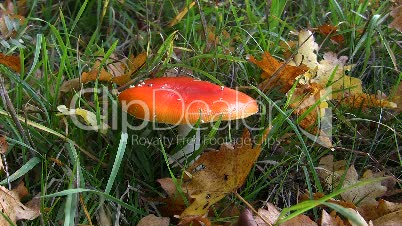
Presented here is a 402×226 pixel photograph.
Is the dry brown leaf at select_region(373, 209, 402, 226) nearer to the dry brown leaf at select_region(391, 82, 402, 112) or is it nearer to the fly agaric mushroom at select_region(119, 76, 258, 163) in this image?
the fly agaric mushroom at select_region(119, 76, 258, 163)

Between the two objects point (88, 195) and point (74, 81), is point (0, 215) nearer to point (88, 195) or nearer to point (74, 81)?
point (88, 195)

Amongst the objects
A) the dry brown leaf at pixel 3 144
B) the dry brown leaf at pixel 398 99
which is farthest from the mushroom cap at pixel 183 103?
the dry brown leaf at pixel 398 99

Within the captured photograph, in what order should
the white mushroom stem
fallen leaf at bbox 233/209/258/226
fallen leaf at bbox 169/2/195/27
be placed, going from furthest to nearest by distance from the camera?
fallen leaf at bbox 169/2/195/27, the white mushroom stem, fallen leaf at bbox 233/209/258/226

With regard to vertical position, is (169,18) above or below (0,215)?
above

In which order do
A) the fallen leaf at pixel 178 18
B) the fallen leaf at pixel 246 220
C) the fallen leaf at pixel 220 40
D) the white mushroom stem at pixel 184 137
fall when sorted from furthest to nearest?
the fallen leaf at pixel 178 18 < the fallen leaf at pixel 220 40 < the white mushroom stem at pixel 184 137 < the fallen leaf at pixel 246 220

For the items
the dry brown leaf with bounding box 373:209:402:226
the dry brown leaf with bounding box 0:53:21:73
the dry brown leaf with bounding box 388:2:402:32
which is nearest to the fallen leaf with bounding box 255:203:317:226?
the dry brown leaf with bounding box 373:209:402:226

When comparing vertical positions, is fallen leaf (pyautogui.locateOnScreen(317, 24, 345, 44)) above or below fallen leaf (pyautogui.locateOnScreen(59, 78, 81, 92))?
above

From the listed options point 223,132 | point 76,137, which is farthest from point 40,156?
point 223,132

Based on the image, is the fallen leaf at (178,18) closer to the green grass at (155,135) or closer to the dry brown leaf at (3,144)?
the green grass at (155,135)
